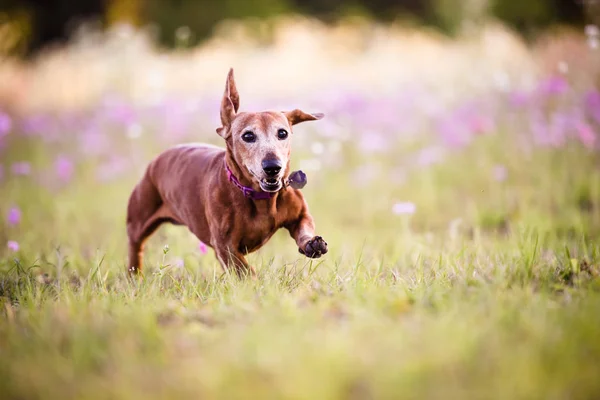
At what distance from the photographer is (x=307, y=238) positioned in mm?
3324

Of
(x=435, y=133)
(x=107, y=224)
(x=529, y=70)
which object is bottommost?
(x=107, y=224)

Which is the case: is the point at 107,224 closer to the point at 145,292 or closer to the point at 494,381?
the point at 145,292

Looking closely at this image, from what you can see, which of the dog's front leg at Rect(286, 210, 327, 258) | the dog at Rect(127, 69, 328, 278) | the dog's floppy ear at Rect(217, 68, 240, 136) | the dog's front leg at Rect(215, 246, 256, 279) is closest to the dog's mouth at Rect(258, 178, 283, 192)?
the dog at Rect(127, 69, 328, 278)

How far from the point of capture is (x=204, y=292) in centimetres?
326

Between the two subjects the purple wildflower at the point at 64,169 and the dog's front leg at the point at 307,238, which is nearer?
the dog's front leg at the point at 307,238

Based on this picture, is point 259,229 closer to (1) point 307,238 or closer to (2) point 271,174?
(1) point 307,238

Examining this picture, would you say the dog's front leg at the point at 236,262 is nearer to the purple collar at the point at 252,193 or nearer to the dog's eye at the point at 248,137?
the purple collar at the point at 252,193

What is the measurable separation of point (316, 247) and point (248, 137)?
680 mm

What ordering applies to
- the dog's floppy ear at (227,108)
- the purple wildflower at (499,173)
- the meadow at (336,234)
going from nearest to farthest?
the meadow at (336,234) → the dog's floppy ear at (227,108) → the purple wildflower at (499,173)

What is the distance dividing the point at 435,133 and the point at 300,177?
4607mm

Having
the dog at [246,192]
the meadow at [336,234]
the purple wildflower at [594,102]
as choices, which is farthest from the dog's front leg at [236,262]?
the purple wildflower at [594,102]

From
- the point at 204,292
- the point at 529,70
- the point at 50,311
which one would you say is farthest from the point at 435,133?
the point at 50,311

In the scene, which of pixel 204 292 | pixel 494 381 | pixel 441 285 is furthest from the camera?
pixel 204 292

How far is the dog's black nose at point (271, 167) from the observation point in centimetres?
314
